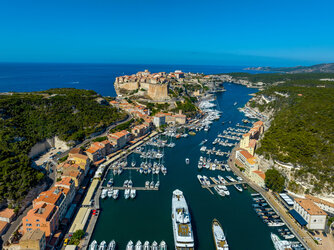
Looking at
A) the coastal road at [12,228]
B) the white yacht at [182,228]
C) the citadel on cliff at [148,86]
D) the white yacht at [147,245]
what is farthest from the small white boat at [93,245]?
the citadel on cliff at [148,86]

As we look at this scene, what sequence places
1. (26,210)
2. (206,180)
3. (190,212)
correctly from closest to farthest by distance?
(26,210) → (190,212) → (206,180)

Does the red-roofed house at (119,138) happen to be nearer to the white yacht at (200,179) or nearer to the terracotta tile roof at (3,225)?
the white yacht at (200,179)

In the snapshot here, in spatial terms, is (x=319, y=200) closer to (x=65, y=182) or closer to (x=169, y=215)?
(x=169, y=215)

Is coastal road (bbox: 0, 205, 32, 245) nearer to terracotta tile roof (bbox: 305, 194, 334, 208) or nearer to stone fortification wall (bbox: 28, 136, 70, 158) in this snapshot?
stone fortification wall (bbox: 28, 136, 70, 158)

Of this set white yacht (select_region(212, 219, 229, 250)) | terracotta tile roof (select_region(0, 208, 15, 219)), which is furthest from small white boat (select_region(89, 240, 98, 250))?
white yacht (select_region(212, 219, 229, 250))

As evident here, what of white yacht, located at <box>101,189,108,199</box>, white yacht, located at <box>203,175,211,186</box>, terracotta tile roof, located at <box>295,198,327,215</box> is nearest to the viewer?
terracotta tile roof, located at <box>295,198,327,215</box>

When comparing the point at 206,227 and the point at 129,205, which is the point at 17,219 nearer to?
the point at 129,205

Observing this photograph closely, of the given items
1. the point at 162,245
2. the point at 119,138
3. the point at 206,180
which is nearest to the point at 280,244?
the point at 162,245
